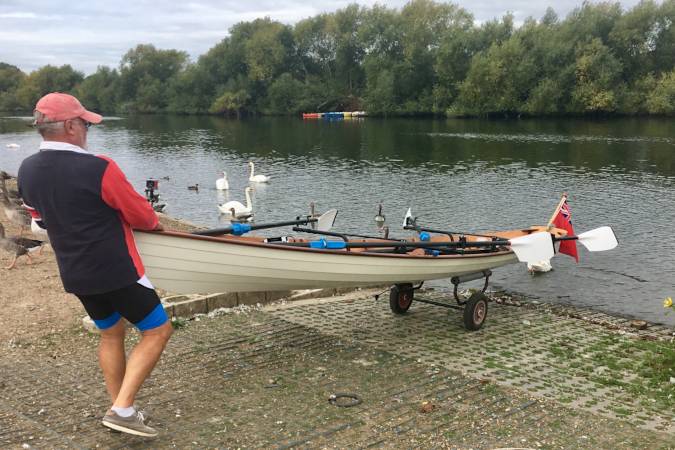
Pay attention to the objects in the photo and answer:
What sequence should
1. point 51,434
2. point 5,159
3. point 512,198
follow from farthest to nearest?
point 5,159, point 512,198, point 51,434

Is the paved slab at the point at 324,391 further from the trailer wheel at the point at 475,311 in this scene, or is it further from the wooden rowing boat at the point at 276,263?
the wooden rowing boat at the point at 276,263

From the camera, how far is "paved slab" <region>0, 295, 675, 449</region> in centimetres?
521

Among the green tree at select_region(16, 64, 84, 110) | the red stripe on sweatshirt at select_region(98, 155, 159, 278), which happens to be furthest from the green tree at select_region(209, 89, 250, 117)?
the red stripe on sweatshirt at select_region(98, 155, 159, 278)

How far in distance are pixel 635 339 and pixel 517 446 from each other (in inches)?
185

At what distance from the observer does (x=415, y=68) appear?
3366 inches

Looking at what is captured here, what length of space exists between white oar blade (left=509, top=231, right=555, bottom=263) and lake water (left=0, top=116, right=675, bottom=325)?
3920 mm

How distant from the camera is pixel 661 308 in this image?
11977 mm

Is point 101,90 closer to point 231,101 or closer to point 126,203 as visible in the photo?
point 231,101

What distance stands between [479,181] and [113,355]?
26.0 meters

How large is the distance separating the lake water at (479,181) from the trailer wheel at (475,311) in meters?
4.45

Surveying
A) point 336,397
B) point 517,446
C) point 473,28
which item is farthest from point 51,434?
point 473,28

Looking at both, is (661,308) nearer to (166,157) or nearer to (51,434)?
(51,434)

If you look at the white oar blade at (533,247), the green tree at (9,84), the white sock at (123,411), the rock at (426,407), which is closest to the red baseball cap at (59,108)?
the white sock at (123,411)

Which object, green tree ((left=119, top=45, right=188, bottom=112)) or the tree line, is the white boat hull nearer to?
the tree line
